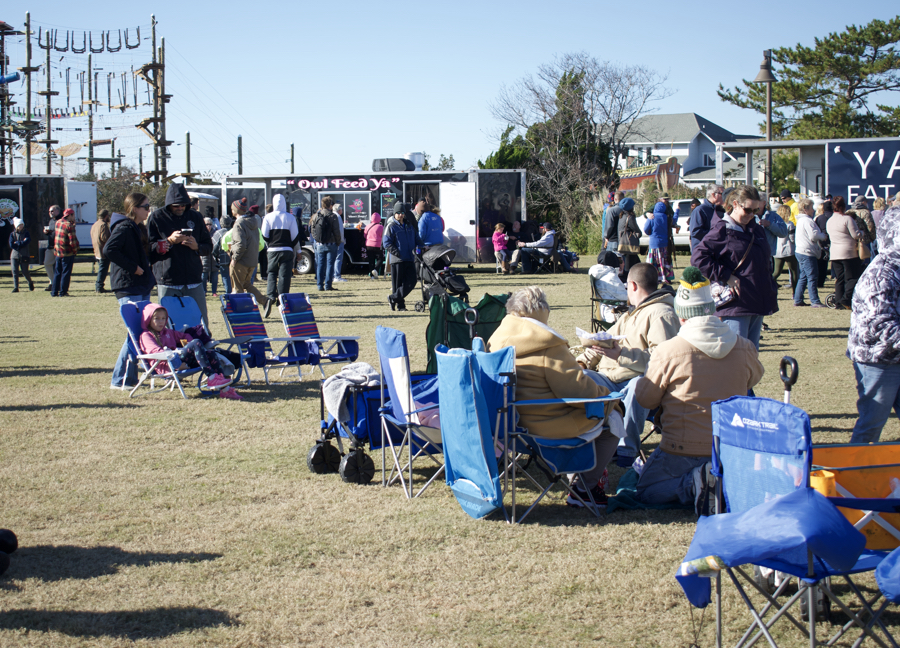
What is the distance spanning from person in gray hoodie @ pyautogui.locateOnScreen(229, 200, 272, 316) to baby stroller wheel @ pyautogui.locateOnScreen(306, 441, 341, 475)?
23.5 feet

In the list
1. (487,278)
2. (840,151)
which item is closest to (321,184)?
(487,278)

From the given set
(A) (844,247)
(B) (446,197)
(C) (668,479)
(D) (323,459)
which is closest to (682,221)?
(B) (446,197)

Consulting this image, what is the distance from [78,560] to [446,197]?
16.9 metres

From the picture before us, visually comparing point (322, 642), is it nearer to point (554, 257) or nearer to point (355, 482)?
point (355, 482)

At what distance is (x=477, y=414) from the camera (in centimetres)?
397

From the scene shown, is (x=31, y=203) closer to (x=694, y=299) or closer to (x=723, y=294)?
(x=723, y=294)

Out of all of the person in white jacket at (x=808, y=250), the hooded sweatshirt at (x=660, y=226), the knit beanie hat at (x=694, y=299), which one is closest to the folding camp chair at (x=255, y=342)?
the knit beanie hat at (x=694, y=299)

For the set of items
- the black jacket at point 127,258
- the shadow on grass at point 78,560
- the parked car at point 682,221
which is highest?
the parked car at point 682,221

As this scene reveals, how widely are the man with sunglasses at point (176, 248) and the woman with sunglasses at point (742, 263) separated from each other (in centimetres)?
446

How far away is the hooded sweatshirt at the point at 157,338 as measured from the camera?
7078mm

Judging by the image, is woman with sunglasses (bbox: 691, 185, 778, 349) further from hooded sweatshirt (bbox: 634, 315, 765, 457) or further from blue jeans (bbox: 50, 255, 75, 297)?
blue jeans (bbox: 50, 255, 75, 297)

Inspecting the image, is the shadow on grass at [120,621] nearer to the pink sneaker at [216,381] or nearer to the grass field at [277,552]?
the grass field at [277,552]

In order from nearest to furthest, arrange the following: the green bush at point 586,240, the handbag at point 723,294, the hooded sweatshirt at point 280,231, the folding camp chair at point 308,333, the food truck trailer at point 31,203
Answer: the handbag at point 723,294 < the folding camp chair at point 308,333 < the hooded sweatshirt at point 280,231 < the food truck trailer at point 31,203 < the green bush at point 586,240

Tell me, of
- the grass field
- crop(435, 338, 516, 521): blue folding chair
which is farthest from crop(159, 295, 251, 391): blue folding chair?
crop(435, 338, 516, 521): blue folding chair
